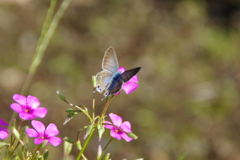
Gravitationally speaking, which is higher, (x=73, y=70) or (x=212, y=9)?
(x=212, y=9)

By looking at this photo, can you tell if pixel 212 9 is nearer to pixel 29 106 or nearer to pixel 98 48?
pixel 98 48

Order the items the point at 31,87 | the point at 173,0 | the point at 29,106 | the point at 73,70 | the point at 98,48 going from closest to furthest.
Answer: the point at 29,106, the point at 31,87, the point at 73,70, the point at 98,48, the point at 173,0

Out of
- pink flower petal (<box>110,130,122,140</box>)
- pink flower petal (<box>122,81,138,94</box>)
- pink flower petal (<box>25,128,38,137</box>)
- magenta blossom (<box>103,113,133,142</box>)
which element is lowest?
pink flower petal (<box>25,128,38,137</box>)

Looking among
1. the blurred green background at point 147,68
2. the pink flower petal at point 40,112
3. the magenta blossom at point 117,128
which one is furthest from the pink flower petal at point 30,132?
the blurred green background at point 147,68

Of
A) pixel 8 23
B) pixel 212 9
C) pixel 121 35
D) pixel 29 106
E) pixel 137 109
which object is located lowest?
pixel 29 106

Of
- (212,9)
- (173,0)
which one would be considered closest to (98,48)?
(173,0)

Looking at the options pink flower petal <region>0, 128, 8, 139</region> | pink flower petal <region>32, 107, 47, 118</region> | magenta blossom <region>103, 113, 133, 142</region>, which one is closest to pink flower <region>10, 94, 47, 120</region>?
pink flower petal <region>32, 107, 47, 118</region>

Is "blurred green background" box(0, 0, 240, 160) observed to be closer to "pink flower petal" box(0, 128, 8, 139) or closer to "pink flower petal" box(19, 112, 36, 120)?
"pink flower petal" box(19, 112, 36, 120)
